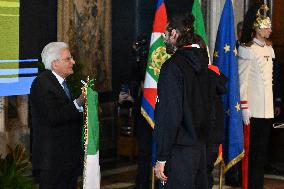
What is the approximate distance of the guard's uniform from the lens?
7113 mm

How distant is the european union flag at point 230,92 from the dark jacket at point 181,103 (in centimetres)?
239

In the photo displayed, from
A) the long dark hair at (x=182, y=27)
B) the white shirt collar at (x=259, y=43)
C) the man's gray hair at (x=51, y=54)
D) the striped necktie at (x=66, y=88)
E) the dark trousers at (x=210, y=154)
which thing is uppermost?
the long dark hair at (x=182, y=27)

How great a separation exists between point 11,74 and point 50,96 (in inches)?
62.3

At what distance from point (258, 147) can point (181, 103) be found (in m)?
2.96

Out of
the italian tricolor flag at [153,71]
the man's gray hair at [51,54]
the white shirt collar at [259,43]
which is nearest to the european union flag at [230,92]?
the white shirt collar at [259,43]

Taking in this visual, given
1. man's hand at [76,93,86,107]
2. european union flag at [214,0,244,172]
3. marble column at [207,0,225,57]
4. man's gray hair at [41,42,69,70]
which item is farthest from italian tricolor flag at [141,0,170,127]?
marble column at [207,0,225,57]

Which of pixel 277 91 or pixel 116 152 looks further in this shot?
Result: pixel 116 152

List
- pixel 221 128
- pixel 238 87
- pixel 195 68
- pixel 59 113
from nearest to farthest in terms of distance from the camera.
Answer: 1. pixel 195 68
2. pixel 59 113
3. pixel 221 128
4. pixel 238 87

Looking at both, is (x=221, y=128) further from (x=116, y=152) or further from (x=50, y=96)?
(x=116, y=152)

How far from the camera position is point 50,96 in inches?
189

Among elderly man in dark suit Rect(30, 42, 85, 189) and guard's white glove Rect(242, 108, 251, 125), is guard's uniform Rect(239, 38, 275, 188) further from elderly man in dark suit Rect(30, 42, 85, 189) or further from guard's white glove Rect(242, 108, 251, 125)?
elderly man in dark suit Rect(30, 42, 85, 189)

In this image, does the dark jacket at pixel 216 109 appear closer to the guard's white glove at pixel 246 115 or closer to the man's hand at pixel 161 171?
the man's hand at pixel 161 171

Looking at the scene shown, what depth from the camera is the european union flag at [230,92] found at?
22.8ft

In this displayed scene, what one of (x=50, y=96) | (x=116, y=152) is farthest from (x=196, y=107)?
(x=116, y=152)
